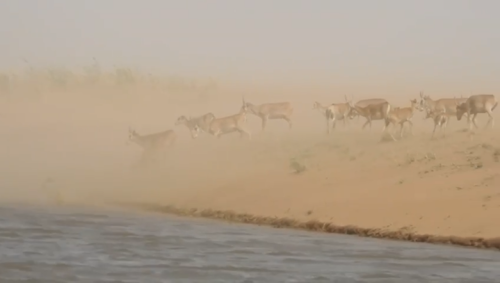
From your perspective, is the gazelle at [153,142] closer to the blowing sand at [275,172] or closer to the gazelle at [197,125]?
the blowing sand at [275,172]

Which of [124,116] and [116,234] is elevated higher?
[124,116]

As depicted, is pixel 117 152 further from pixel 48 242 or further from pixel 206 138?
pixel 48 242

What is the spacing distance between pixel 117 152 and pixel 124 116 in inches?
267

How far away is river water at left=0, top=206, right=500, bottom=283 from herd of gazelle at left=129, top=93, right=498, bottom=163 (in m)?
9.94

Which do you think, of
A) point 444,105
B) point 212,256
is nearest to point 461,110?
point 444,105

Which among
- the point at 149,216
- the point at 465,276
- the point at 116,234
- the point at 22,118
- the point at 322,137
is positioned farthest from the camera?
the point at 22,118

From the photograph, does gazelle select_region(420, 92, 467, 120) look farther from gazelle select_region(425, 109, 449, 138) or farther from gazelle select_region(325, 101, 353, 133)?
gazelle select_region(325, 101, 353, 133)

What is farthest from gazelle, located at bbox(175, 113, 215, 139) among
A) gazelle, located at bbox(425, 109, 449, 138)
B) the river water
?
the river water

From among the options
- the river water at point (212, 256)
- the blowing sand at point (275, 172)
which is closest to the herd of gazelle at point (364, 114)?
the blowing sand at point (275, 172)

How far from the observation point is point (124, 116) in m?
35.1

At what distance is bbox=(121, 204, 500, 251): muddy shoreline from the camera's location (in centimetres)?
1253

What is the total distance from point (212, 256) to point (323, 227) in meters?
4.18

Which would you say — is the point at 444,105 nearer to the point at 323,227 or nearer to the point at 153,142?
the point at 153,142

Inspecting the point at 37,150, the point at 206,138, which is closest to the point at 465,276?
the point at 206,138
